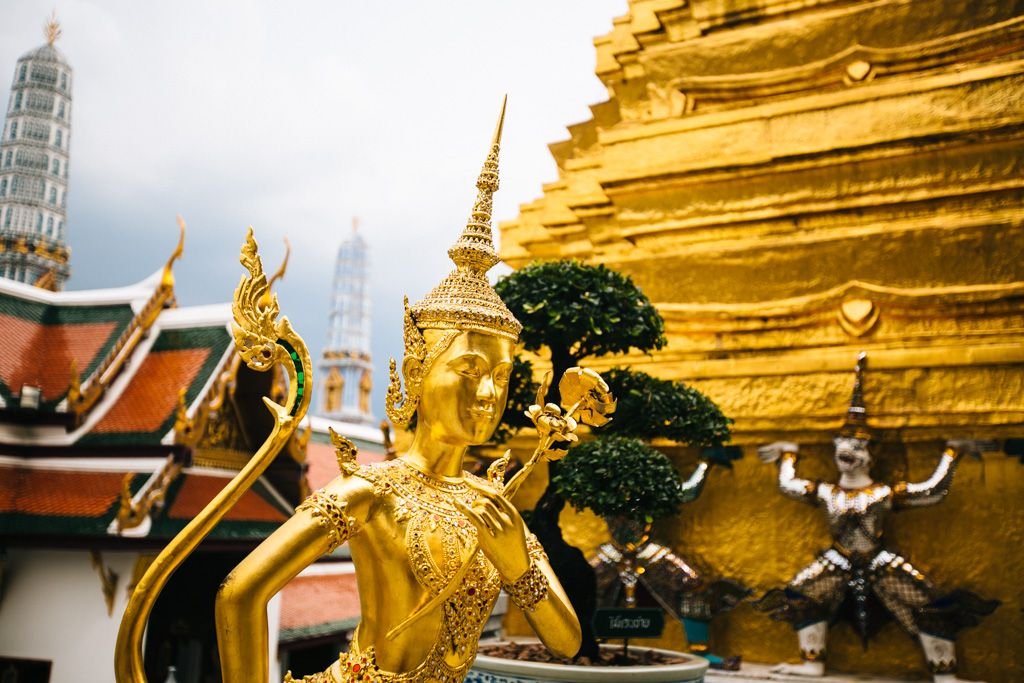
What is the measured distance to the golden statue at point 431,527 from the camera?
229 cm

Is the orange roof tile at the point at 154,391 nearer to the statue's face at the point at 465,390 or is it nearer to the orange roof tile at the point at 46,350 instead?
the orange roof tile at the point at 46,350

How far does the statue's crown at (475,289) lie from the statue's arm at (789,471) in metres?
3.48

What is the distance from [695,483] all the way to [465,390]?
3635 millimetres

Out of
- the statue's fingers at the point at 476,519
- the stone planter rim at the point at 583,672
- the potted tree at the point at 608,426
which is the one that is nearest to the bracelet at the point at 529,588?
the statue's fingers at the point at 476,519

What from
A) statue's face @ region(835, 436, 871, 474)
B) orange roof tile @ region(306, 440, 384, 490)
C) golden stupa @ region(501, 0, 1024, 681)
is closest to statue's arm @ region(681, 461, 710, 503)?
golden stupa @ region(501, 0, 1024, 681)

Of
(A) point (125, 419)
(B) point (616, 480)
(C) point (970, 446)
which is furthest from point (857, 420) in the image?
(A) point (125, 419)

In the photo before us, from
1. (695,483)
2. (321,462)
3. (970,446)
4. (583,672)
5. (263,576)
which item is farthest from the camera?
(321,462)

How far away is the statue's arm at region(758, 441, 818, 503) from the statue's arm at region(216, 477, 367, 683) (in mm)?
3890

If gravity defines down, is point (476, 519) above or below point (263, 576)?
above

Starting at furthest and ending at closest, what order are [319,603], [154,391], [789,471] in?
1. [319,603]
2. [154,391]
3. [789,471]

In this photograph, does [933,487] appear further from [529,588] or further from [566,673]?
[529,588]

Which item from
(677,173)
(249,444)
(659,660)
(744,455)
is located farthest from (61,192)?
(659,660)

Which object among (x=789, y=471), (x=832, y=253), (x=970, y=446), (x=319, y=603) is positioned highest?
(x=832, y=253)

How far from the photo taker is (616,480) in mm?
4188
